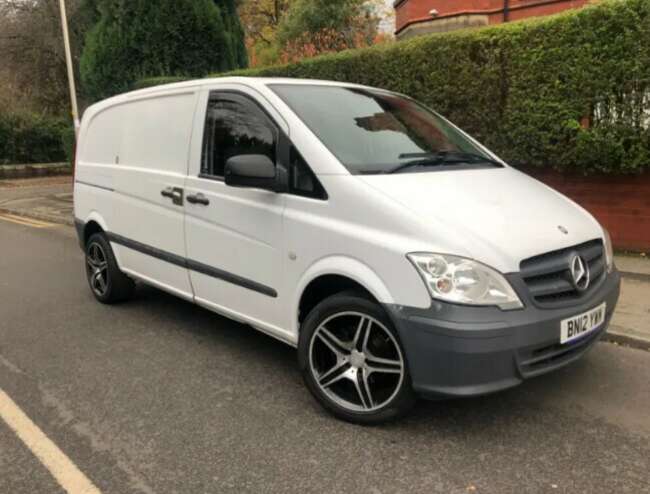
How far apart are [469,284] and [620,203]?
4.83m

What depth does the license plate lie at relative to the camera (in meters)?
3.03

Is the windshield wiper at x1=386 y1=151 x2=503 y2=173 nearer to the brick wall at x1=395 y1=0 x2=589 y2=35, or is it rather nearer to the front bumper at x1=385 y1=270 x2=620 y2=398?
the front bumper at x1=385 y1=270 x2=620 y2=398

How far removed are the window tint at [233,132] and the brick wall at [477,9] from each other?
10561mm

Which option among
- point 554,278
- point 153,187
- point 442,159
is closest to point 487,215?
point 554,278

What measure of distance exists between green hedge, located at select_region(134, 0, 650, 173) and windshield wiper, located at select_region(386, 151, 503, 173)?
3.05m

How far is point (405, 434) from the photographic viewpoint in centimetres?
320

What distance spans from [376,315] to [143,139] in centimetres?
282

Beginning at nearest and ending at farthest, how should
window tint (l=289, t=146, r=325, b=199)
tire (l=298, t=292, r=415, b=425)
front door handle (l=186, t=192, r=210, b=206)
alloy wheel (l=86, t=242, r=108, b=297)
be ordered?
tire (l=298, t=292, r=415, b=425) < window tint (l=289, t=146, r=325, b=199) < front door handle (l=186, t=192, r=210, b=206) < alloy wheel (l=86, t=242, r=108, b=297)

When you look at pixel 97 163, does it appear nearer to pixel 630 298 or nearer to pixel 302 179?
pixel 302 179

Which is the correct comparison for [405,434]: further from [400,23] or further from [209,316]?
[400,23]

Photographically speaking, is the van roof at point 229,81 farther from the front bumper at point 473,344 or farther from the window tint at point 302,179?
the front bumper at point 473,344

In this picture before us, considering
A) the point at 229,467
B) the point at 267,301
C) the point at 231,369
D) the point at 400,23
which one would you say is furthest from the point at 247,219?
the point at 400,23

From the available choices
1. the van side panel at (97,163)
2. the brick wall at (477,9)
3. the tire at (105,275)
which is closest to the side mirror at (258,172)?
the van side panel at (97,163)

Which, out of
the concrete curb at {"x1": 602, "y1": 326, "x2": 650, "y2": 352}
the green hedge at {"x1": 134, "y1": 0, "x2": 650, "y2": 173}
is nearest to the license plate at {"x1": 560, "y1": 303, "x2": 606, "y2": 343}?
the concrete curb at {"x1": 602, "y1": 326, "x2": 650, "y2": 352}
